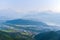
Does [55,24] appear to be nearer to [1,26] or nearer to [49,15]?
[49,15]

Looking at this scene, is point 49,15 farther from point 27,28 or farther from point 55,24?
point 27,28

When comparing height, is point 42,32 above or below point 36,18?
below

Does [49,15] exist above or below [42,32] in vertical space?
above

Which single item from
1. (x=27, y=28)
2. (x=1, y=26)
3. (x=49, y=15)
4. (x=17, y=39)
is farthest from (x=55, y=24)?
(x=1, y=26)

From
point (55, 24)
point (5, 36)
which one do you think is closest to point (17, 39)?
point (5, 36)

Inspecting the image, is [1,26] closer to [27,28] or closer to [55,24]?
[27,28]

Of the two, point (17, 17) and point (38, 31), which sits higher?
point (17, 17)

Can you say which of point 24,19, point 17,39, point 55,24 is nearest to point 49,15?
point 55,24
